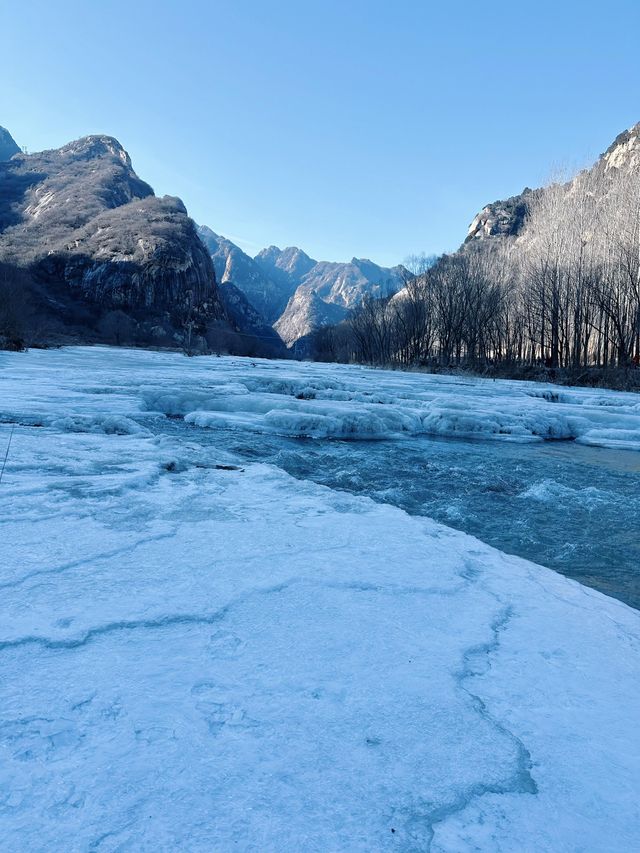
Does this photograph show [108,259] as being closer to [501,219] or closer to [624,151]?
[501,219]

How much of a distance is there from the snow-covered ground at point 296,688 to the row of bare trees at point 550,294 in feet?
91.4

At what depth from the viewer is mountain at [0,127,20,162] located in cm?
15762

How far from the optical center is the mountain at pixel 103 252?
88750mm

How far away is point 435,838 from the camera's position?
1.01 metres

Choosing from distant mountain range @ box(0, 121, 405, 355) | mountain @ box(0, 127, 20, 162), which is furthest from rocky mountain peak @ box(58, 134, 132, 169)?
distant mountain range @ box(0, 121, 405, 355)

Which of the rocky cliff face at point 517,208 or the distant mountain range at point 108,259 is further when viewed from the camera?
the distant mountain range at point 108,259

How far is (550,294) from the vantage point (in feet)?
107

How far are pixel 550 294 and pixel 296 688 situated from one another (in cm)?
3638

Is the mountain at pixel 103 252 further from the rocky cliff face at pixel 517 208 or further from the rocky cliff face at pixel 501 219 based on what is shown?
the rocky cliff face at pixel 501 219

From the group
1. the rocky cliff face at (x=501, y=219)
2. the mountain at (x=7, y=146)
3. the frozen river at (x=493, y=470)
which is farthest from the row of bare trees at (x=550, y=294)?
the mountain at (x=7, y=146)

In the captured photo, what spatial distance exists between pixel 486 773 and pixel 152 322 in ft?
319

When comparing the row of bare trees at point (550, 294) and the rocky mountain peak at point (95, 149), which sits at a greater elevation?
the rocky mountain peak at point (95, 149)

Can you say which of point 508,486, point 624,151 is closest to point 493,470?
point 508,486

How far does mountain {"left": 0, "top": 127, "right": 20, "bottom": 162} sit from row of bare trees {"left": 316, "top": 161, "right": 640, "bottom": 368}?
171 meters
